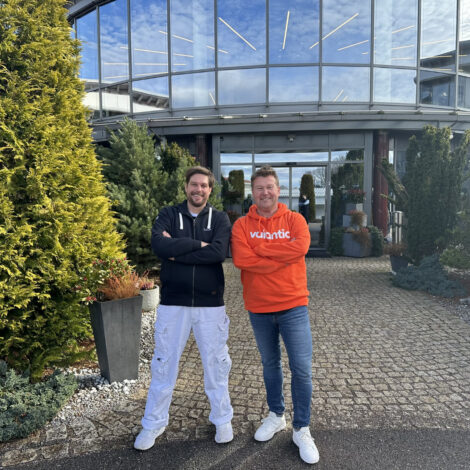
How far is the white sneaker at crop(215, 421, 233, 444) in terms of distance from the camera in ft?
9.73

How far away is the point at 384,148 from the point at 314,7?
15.1 ft

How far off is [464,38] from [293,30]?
542 cm

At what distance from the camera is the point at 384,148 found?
1210 centimetres

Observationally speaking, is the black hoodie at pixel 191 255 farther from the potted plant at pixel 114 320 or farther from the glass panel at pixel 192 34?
the glass panel at pixel 192 34

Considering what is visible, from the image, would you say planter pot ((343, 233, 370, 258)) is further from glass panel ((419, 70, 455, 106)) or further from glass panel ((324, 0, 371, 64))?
glass panel ((324, 0, 371, 64))

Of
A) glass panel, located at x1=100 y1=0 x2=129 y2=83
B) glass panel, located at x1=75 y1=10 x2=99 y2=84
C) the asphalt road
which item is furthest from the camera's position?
glass panel, located at x1=75 y1=10 x2=99 y2=84

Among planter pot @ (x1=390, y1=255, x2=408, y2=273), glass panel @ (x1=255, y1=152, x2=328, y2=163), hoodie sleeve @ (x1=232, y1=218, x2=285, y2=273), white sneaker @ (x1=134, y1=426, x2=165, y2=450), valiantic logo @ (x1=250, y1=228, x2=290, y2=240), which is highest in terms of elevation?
glass panel @ (x1=255, y1=152, x2=328, y2=163)

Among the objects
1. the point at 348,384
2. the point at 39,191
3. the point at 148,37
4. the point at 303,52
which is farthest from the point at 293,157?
the point at 39,191

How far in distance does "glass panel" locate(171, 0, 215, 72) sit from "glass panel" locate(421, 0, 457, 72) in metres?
6.47

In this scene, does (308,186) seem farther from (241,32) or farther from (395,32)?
(395,32)

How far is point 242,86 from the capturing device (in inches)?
484

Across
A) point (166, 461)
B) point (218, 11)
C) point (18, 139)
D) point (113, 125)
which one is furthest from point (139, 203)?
point (218, 11)

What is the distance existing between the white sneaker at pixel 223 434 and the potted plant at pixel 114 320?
1.34 m

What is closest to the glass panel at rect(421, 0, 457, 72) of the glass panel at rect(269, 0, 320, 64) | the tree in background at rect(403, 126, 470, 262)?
→ the glass panel at rect(269, 0, 320, 64)
